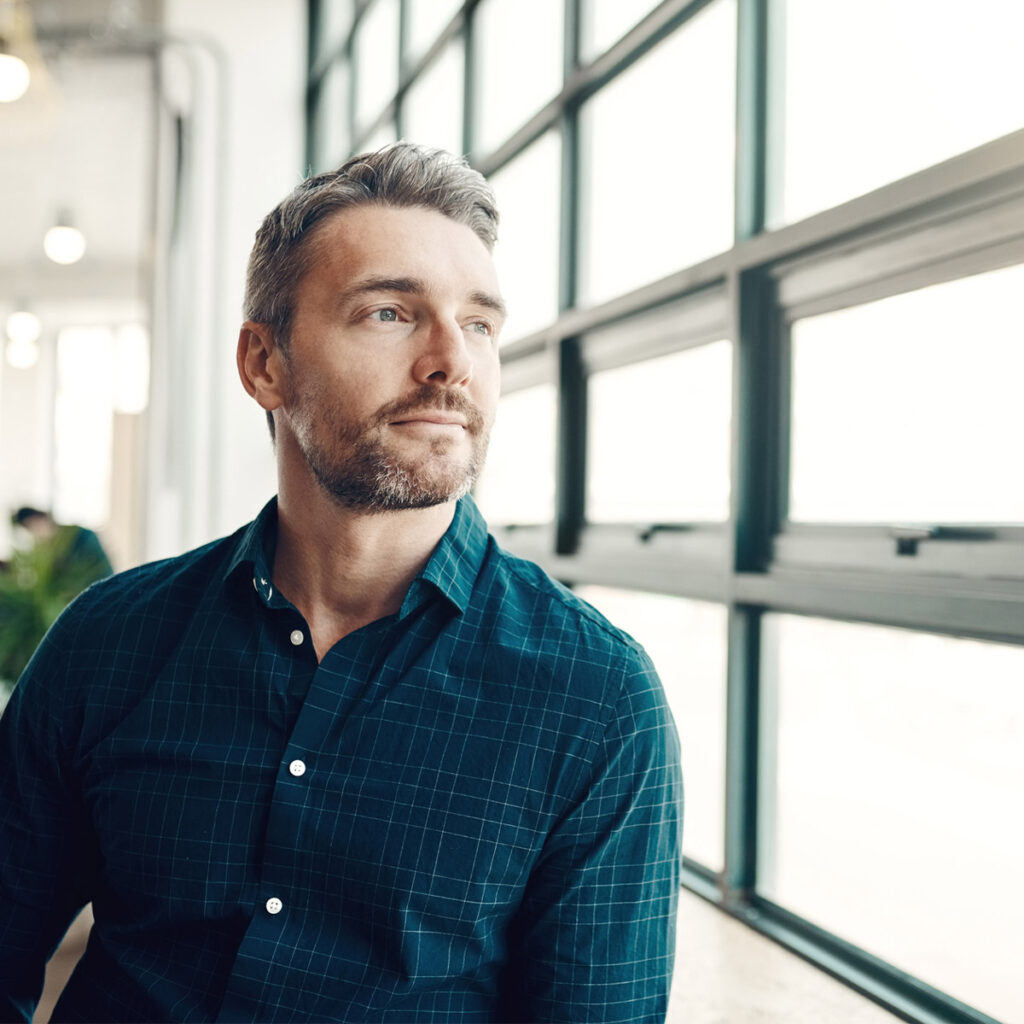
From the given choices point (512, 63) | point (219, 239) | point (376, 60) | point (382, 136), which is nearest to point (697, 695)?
point (512, 63)

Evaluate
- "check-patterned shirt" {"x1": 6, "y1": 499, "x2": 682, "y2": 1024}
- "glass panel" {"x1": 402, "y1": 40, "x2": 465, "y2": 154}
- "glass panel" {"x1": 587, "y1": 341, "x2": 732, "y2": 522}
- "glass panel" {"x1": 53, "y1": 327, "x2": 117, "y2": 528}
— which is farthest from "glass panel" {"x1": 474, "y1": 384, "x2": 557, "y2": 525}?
"glass panel" {"x1": 53, "y1": 327, "x2": 117, "y2": 528}

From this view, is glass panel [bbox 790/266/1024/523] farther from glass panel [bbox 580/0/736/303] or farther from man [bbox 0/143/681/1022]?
man [bbox 0/143/681/1022]

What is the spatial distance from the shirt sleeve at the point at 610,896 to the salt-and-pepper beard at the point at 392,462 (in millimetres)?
296

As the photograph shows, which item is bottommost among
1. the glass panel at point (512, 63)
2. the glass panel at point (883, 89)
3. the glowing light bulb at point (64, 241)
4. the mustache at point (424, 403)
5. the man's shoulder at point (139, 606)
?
the man's shoulder at point (139, 606)

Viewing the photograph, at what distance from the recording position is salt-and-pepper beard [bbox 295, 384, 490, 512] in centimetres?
113

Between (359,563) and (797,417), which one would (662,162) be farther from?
(359,563)

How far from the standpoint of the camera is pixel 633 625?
2.13 meters

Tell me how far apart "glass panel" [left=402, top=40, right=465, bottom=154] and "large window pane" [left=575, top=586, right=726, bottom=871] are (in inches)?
67.2

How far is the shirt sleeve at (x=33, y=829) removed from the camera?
3.77 ft

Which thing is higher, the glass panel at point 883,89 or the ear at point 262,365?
the glass panel at point 883,89

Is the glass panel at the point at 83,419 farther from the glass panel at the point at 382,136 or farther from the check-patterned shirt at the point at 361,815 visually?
the check-patterned shirt at the point at 361,815

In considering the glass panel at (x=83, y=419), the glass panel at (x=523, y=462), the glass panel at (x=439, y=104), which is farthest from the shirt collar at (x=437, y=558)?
the glass panel at (x=83, y=419)

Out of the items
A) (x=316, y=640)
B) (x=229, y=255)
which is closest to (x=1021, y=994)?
(x=316, y=640)

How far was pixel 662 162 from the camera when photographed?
6.68 feet
